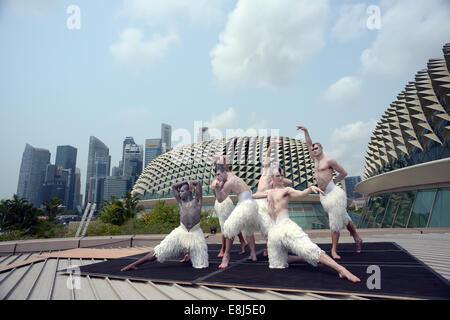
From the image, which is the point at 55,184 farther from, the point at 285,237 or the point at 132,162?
the point at 285,237

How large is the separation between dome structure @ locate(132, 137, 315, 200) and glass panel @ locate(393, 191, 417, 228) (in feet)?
67.5

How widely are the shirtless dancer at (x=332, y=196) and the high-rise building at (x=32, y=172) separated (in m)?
126

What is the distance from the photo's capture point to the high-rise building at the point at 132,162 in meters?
120

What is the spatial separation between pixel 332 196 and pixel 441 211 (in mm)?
12023

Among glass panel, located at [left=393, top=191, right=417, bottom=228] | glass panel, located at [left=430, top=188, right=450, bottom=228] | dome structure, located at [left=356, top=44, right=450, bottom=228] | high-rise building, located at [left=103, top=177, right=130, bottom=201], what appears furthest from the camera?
high-rise building, located at [left=103, top=177, right=130, bottom=201]

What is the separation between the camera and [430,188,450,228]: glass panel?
41.4 feet

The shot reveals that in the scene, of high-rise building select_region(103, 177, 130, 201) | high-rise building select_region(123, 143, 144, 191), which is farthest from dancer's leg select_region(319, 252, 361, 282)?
high-rise building select_region(103, 177, 130, 201)

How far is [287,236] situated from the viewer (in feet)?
12.9

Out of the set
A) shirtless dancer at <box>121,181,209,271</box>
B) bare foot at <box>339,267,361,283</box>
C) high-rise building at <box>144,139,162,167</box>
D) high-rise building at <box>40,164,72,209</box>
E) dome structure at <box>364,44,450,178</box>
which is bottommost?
bare foot at <box>339,267,361,283</box>

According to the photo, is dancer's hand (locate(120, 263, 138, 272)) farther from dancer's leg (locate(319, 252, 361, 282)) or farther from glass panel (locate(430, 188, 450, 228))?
glass panel (locate(430, 188, 450, 228))

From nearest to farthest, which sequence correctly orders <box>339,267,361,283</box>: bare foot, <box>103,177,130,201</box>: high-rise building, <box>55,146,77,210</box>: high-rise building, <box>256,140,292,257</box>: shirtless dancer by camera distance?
<box>339,267,361,283</box>: bare foot < <box>256,140,292,257</box>: shirtless dancer < <box>103,177,130,201</box>: high-rise building < <box>55,146,77,210</box>: high-rise building
